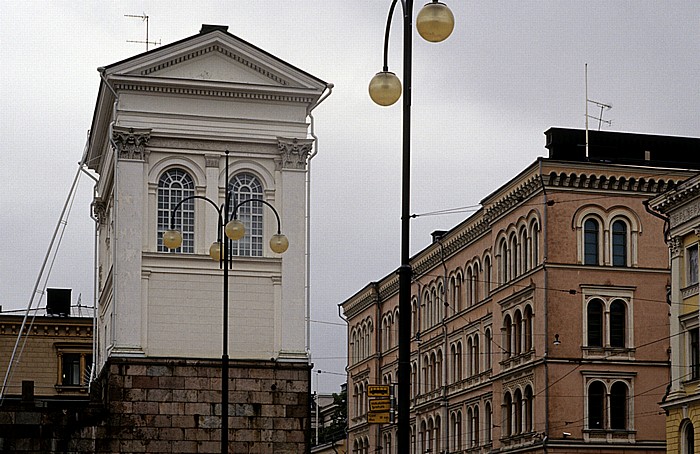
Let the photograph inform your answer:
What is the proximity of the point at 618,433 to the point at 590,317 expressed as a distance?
16.3ft

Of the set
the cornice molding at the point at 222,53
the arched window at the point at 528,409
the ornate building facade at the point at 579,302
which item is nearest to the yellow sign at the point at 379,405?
the cornice molding at the point at 222,53

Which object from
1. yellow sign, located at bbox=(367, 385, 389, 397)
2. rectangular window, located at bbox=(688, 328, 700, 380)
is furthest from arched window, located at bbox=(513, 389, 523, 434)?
yellow sign, located at bbox=(367, 385, 389, 397)

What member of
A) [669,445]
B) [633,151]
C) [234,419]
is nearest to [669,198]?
[669,445]

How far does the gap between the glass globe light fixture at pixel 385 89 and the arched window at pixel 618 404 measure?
42652 millimetres

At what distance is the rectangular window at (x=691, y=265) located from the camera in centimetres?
5181

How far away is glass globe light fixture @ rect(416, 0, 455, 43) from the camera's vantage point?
19281 millimetres

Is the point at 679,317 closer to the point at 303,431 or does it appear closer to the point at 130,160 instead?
the point at 303,431

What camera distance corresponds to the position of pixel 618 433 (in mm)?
60344

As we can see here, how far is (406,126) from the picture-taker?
65.7 ft

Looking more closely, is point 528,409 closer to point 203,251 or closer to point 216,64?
point 203,251

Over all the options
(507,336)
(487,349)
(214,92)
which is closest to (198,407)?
(214,92)

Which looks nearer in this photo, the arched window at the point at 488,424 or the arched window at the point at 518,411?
the arched window at the point at 518,411

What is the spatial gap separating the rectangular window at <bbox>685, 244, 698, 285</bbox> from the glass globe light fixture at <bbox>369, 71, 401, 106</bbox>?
33.4 metres

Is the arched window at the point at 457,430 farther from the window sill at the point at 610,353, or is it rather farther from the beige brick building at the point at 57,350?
the beige brick building at the point at 57,350
